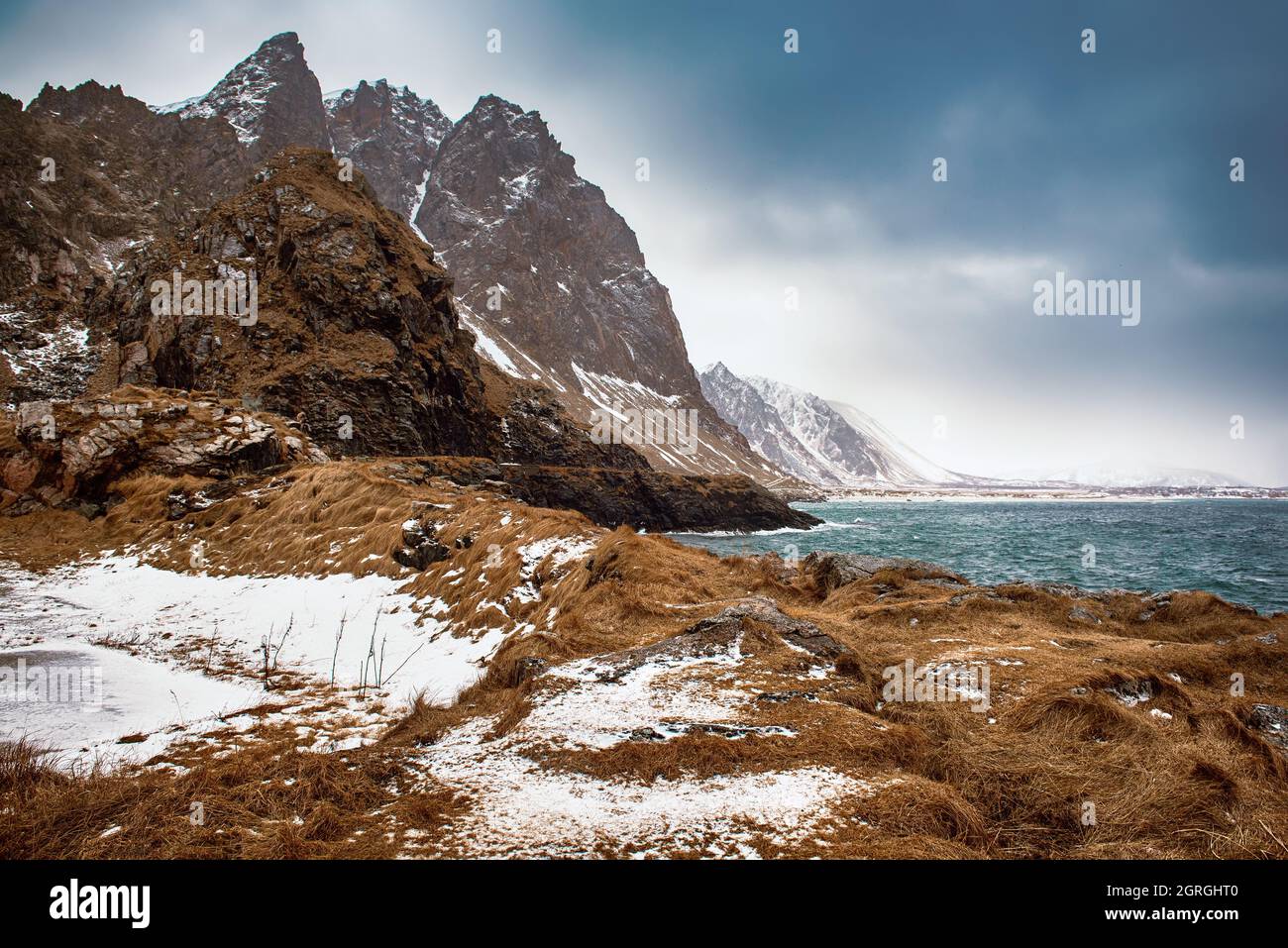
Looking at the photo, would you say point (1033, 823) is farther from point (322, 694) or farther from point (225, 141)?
point (225, 141)

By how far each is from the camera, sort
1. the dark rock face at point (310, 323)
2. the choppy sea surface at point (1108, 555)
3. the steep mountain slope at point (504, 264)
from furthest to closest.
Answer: the steep mountain slope at point (504, 264), the dark rock face at point (310, 323), the choppy sea surface at point (1108, 555)

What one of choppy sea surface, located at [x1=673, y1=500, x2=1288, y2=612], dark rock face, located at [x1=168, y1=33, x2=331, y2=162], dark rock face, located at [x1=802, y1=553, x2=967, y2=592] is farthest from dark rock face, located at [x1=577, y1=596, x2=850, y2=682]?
dark rock face, located at [x1=168, y1=33, x2=331, y2=162]

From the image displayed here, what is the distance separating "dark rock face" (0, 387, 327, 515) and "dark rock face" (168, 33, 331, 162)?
483 ft

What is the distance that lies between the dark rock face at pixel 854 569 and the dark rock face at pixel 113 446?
44.6ft

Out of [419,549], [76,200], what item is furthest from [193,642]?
[76,200]

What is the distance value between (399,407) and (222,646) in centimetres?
2764

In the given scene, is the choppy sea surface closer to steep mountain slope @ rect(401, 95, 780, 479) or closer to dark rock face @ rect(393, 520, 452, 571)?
dark rock face @ rect(393, 520, 452, 571)

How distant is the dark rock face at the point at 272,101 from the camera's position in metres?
134

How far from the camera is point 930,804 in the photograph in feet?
8.21

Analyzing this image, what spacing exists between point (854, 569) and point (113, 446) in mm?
17682

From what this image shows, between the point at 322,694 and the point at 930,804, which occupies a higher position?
the point at 930,804

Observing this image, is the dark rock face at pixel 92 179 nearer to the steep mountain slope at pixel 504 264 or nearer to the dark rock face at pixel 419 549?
the steep mountain slope at pixel 504 264

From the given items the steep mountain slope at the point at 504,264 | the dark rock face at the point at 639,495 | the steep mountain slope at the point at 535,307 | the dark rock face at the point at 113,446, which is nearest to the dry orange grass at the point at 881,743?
the dark rock face at the point at 113,446
